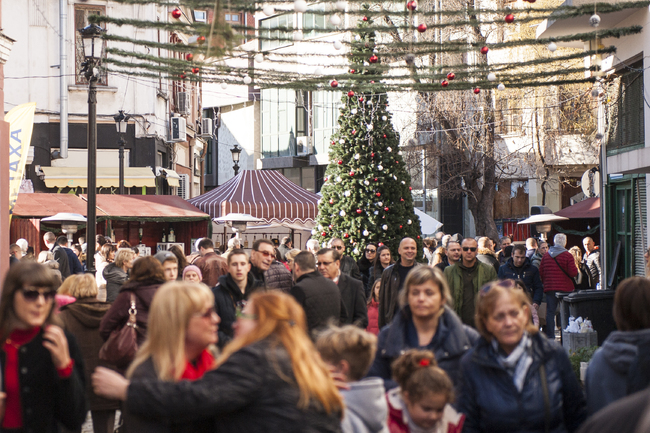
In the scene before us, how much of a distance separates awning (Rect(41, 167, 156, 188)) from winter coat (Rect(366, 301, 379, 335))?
19.2m

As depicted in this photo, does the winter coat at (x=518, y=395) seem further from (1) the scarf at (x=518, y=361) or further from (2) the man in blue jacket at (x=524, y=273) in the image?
(2) the man in blue jacket at (x=524, y=273)

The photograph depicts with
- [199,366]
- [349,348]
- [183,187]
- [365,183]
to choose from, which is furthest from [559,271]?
[183,187]

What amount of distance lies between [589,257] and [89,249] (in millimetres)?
10024

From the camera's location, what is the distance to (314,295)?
22.2ft

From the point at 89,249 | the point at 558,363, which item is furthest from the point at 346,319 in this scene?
the point at 89,249

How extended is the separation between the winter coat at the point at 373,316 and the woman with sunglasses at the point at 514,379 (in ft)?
17.2

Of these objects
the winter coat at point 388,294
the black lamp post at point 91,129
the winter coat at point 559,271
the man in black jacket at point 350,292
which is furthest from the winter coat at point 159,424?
the winter coat at point 559,271

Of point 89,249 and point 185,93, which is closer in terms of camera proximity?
point 89,249

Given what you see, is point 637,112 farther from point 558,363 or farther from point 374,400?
point 374,400

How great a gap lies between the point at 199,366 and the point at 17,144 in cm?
967

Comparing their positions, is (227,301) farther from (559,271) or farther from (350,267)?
(559,271)

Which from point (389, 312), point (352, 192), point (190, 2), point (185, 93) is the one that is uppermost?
point (185, 93)

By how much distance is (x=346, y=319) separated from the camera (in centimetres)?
745

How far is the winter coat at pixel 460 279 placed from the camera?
861 cm
